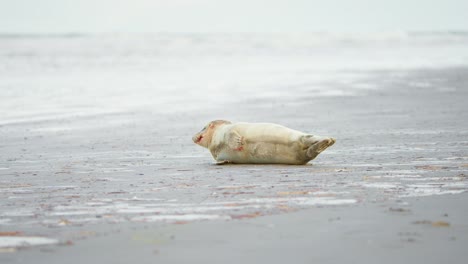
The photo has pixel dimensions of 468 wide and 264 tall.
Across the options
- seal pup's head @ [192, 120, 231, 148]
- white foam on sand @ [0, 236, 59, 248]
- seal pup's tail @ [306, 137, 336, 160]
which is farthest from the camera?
seal pup's head @ [192, 120, 231, 148]

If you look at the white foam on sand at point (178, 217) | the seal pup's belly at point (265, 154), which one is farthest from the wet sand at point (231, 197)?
the seal pup's belly at point (265, 154)

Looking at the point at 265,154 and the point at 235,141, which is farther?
the point at 235,141

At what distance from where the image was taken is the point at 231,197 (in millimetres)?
7324

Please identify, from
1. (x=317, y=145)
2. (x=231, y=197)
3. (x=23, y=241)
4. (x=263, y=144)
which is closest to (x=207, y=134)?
(x=263, y=144)

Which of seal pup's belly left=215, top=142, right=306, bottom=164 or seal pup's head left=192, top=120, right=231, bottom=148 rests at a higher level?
seal pup's head left=192, top=120, right=231, bottom=148

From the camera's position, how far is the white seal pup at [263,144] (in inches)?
374

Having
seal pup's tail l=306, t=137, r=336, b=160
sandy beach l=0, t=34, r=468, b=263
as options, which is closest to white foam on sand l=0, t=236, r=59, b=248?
sandy beach l=0, t=34, r=468, b=263

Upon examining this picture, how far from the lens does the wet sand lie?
534 centimetres

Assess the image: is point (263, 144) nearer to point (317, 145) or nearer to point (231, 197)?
point (317, 145)

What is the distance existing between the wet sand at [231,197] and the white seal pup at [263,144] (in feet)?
0.65

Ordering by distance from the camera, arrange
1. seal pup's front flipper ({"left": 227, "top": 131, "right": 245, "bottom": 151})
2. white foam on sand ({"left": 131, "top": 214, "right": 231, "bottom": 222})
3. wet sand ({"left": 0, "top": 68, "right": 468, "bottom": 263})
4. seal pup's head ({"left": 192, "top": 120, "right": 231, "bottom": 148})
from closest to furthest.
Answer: wet sand ({"left": 0, "top": 68, "right": 468, "bottom": 263}) → white foam on sand ({"left": 131, "top": 214, "right": 231, "bottom": 222}) → seal pup's front flipper ({"left": 227, "top": 131, "right": 245, "bottom": 151}) → seal pup's head ({"left": 192, "top": 120, "right": 231, "bottom": 148})

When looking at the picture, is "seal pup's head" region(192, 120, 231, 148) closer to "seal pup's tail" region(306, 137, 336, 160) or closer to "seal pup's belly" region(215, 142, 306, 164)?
"seal pup's belly" region(215, 142, 306, 164)

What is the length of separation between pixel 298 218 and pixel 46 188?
9.68 feet

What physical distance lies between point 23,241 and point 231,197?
2.10 m
